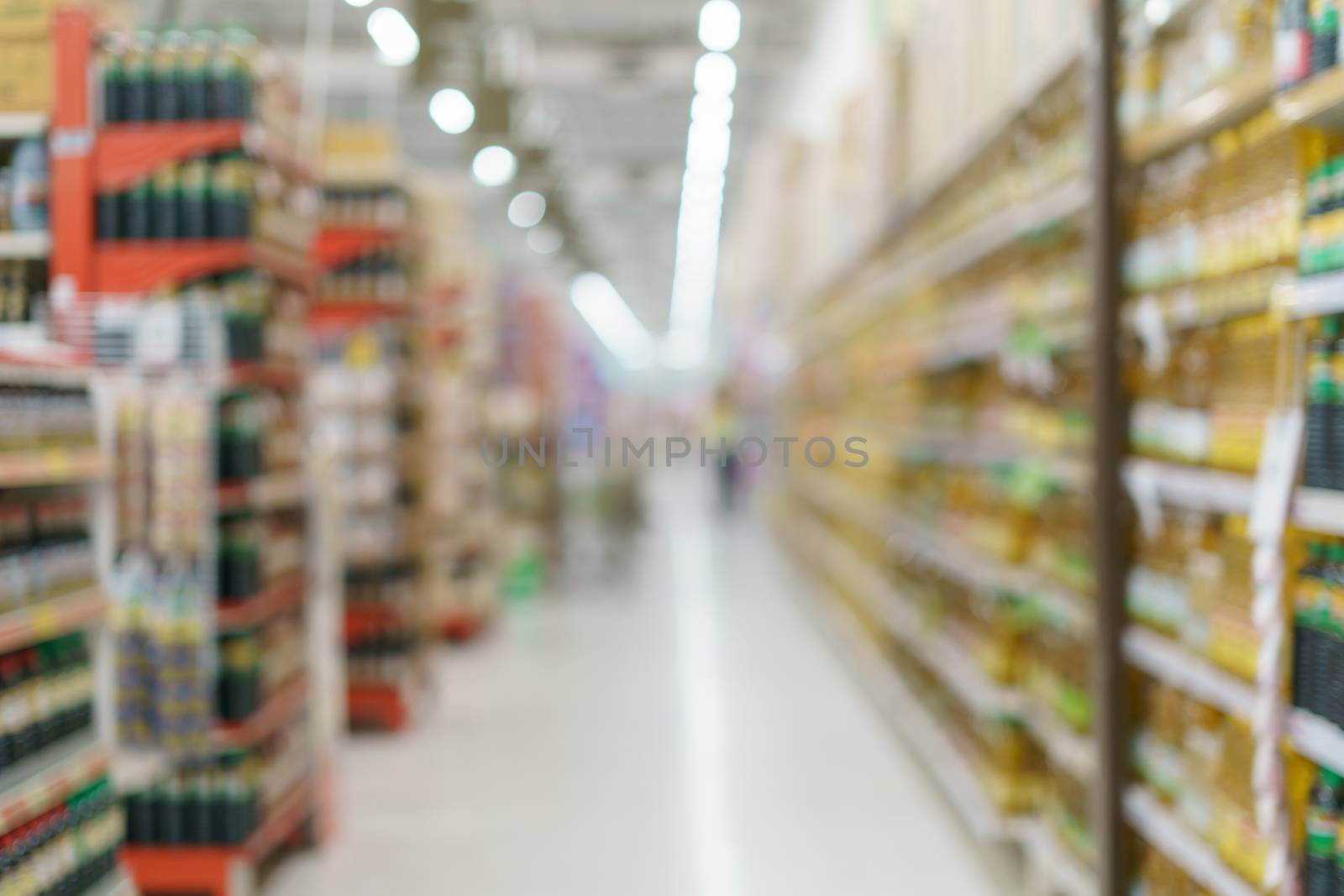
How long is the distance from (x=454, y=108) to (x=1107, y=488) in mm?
7272

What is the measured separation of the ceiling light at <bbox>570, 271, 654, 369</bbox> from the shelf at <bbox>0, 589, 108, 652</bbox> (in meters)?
18.0

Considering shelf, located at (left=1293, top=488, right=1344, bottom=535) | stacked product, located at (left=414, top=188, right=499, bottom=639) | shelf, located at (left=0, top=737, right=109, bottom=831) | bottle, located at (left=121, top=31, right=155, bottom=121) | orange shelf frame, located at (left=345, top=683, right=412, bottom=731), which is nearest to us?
shelf, located at (left=1293, top=488, right=1344, bottom=535)

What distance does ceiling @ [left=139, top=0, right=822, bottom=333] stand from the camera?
318 inches

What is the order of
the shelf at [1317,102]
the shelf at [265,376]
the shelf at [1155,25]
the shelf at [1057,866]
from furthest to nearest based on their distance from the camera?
the shelf at [265,376] < the shelf at [1057,866] < the shelf at [1155,25] < the shelf at [1317,102]

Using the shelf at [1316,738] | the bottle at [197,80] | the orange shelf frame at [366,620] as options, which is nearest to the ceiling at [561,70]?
the bottle at [197,80]

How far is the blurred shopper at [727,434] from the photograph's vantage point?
1762 cm

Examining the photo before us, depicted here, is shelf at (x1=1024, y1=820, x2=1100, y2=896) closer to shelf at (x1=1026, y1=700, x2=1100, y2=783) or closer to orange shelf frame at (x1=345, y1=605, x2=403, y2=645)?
shelf at (x1=1026, y1=700, x2=1100, y2=783)

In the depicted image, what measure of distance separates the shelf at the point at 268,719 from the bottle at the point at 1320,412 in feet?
9.61

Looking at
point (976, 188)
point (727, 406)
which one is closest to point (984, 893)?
point (976, 188)

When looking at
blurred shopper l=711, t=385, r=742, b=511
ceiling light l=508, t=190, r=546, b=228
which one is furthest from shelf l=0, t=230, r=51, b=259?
blurred shopper l=711, t=385, r=742, b=511

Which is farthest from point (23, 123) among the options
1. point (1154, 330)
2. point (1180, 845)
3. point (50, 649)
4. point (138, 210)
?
point (1180, 845)

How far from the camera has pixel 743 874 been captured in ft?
12.8

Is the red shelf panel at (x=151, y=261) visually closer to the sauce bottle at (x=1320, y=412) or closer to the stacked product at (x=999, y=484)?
Answer: the stacked product at (x=999, y=484)

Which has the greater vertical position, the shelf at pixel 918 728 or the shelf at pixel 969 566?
the shelf at pixel 969 566
